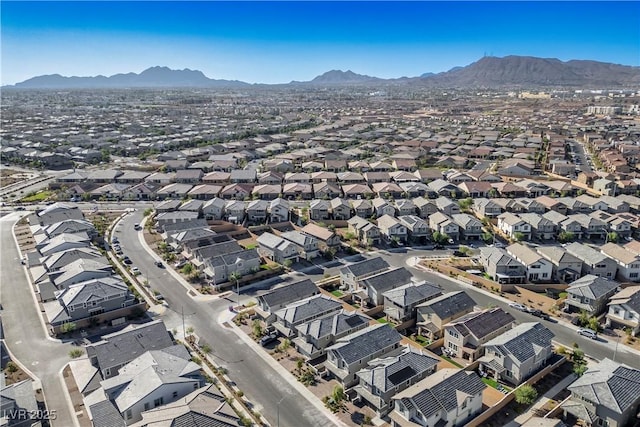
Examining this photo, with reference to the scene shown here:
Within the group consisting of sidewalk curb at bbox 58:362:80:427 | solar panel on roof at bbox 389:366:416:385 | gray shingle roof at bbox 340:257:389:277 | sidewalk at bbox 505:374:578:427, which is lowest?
sidewalk at bbox 505:374:578:427

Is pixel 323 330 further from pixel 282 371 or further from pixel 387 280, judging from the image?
pixel 387 280

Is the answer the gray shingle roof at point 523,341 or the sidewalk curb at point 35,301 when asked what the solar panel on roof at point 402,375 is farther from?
the sidewalk curb at point 35,301

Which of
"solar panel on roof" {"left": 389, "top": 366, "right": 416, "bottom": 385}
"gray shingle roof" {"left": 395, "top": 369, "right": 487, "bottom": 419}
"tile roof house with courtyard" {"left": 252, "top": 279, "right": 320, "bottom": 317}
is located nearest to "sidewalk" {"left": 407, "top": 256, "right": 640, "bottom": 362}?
"tile roof house with courtyard" {"left": 252, "top": 279, "right": 320, "bottom": 317}

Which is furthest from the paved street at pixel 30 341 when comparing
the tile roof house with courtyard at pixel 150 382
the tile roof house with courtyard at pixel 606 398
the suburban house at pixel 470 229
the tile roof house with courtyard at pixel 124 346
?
the suburban house at pixel 470 229

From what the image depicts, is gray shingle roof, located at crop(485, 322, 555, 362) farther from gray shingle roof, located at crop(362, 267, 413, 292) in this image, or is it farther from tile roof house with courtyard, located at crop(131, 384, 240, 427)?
tile roof house with courtyard, located at crop(131, 384, 240, 427)

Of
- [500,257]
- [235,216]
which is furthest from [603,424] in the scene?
[235,216]

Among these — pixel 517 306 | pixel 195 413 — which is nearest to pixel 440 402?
pixel 195 413
